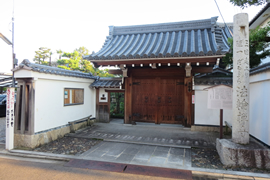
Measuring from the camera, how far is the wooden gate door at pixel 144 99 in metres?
9.16

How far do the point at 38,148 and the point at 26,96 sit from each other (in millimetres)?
1920

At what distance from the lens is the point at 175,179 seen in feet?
13.1

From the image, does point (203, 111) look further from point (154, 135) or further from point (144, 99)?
point (144, 99)

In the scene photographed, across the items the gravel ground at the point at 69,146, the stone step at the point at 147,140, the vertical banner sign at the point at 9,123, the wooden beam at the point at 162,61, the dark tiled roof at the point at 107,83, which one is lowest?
the gravel ground at the point at 69,146

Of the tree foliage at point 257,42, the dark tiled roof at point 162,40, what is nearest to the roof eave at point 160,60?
the dark tiled roof at point 162,40

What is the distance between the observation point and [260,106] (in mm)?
5547

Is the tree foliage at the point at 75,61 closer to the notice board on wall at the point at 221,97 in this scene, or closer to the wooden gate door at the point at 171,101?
the wooden gate door at the point at 171,101

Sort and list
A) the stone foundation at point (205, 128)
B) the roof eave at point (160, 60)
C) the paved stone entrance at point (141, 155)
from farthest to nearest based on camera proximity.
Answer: the stone foundation at point (205, 128)
the roof eave at point (160, 60)
the paved stone entrance at point (141, 155)

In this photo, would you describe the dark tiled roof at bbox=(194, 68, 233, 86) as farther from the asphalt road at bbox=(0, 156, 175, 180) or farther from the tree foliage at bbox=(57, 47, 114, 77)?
the tree foliage at bbox=(57, 47, 114, 77)

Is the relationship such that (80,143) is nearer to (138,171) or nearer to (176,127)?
(138,171)

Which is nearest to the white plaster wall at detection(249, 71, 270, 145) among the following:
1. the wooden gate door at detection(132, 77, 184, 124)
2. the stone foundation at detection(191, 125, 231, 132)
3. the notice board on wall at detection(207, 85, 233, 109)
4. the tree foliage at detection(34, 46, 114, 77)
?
the notice board on wall at detection(207, 85, 233, 109)

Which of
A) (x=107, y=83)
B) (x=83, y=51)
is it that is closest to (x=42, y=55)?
(x=83, y=51)

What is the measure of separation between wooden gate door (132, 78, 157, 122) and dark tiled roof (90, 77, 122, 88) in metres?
0.96

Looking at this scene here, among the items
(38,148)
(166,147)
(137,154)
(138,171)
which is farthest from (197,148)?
(38,148)
